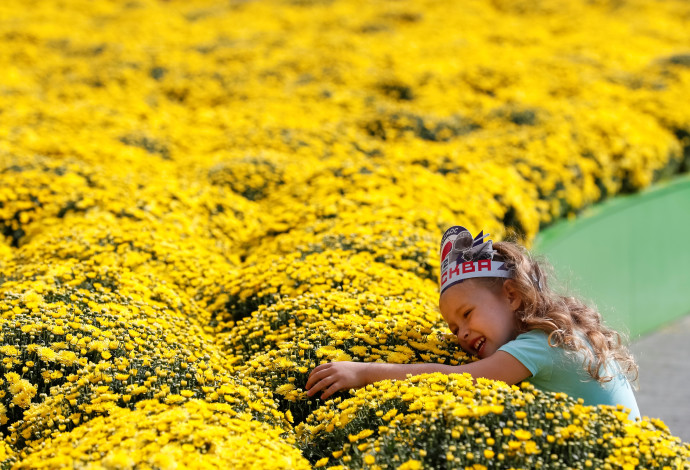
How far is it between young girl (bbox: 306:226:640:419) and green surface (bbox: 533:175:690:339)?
293 centimetres

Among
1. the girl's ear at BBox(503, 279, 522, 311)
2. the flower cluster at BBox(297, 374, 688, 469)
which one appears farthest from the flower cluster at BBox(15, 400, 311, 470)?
the girl's ear at BBox(503, 279, 522, 311)

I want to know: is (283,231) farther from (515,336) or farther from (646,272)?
(646,272)

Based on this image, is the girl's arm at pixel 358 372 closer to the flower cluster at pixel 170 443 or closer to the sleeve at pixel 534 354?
the sleeve at pixel 534 354

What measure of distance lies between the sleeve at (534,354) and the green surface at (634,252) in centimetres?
311

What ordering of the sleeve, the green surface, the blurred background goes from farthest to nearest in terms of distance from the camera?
the green surface < the blurred background < the sleeve

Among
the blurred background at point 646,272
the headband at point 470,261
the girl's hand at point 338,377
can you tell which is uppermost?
the headband at point 470,261

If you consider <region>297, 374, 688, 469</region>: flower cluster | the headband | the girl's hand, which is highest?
the headband

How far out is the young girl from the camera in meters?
2.94

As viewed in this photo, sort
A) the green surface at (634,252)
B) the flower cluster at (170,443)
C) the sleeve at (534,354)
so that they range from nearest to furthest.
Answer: the flower cluster at (170,443) < the sleeve at (534,354) < the green surface at (634,252)

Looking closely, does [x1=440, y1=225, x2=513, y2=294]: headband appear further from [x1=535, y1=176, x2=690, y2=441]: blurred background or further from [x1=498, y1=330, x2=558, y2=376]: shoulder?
[x1=535, y1=176, x2=690, y2=441]: blurred background

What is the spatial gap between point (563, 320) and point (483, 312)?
0.31 metres

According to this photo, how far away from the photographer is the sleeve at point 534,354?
115 inches

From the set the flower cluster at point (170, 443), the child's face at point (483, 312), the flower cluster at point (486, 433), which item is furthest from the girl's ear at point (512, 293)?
the flower cluster at point (170, 443)

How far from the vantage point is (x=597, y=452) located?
2.53 metres
